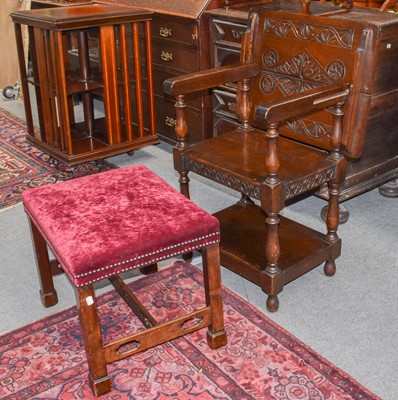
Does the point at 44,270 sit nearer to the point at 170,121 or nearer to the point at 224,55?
the point at 224,55

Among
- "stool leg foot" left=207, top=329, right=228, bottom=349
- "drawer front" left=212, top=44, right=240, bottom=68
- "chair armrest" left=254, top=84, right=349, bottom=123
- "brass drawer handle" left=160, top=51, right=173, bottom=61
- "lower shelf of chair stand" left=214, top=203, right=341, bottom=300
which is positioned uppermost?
"chair armrest" left=254, top=84, right=349, bottom=123

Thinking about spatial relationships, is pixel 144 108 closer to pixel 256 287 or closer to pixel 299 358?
pixel 256 287

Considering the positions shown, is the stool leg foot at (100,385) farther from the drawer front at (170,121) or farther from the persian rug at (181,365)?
the drawer front at (170,121)

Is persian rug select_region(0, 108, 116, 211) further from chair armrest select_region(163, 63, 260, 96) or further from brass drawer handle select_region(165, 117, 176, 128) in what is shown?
chair armrest select_region(163, 63, 260, 96)

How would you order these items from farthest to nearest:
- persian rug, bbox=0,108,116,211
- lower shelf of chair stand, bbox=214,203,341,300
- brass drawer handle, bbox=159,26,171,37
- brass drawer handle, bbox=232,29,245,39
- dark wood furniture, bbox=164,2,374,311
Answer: brass drawer handle, bbox=159,26,171,37 < persian rug, bbox=0,108,116,211 < brass drawer handle, bbox=232,29,245,39 < lower shelf of chair stand, bbox=214,203,341,300 < dark wood furniture, bbox=164,2,374,311

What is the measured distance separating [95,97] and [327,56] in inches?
122

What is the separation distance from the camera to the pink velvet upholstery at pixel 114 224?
200 cm

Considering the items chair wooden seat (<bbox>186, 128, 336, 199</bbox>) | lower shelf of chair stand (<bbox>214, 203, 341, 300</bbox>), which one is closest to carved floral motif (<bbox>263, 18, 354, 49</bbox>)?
chair wooden seat (<bbox>186, 128, 336, 199</bbox>)

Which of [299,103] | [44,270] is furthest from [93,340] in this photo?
[299,103]

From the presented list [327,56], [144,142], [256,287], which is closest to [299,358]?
[256,287]

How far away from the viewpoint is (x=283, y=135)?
3047 mm

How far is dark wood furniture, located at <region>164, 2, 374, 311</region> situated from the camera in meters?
2.46

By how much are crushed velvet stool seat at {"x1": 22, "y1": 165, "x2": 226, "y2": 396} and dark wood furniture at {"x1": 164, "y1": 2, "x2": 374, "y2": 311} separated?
330 mm

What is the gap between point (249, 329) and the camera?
2.47m
